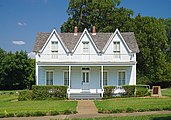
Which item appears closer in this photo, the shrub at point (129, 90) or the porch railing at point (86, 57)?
the shrub at point (129, 90)

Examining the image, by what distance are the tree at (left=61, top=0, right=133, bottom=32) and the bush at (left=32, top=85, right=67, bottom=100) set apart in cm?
1868

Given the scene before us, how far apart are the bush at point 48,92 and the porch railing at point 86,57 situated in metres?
4.22

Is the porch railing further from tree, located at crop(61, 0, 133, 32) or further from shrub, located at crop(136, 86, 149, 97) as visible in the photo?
tree, located at crop(61, 0, 133, 32)

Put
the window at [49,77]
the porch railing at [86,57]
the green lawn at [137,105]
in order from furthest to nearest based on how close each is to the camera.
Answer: the window at [49,77] → the porch railing at [86,57] → the green lawn at [137,105]

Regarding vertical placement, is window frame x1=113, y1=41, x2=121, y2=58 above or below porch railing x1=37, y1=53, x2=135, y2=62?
above

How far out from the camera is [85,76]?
1282 inches

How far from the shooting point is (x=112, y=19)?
45500 mm

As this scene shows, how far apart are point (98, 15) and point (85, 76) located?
57.7ft

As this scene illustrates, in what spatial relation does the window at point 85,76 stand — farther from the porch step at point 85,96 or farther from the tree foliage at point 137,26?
the tree foliage at point 137,26

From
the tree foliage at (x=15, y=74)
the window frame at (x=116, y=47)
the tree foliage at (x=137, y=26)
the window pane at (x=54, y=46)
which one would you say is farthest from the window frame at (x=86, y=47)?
the tree foliage at (x=15, y=74)

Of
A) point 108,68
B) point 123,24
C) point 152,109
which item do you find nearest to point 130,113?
point 152,109

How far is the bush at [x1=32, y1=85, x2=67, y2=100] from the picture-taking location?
93.0 feet

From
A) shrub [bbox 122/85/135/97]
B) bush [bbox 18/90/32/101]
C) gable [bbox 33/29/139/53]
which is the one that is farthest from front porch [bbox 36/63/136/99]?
bush [bbox 18/90/32/101]

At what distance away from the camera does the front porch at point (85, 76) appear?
32250mm
